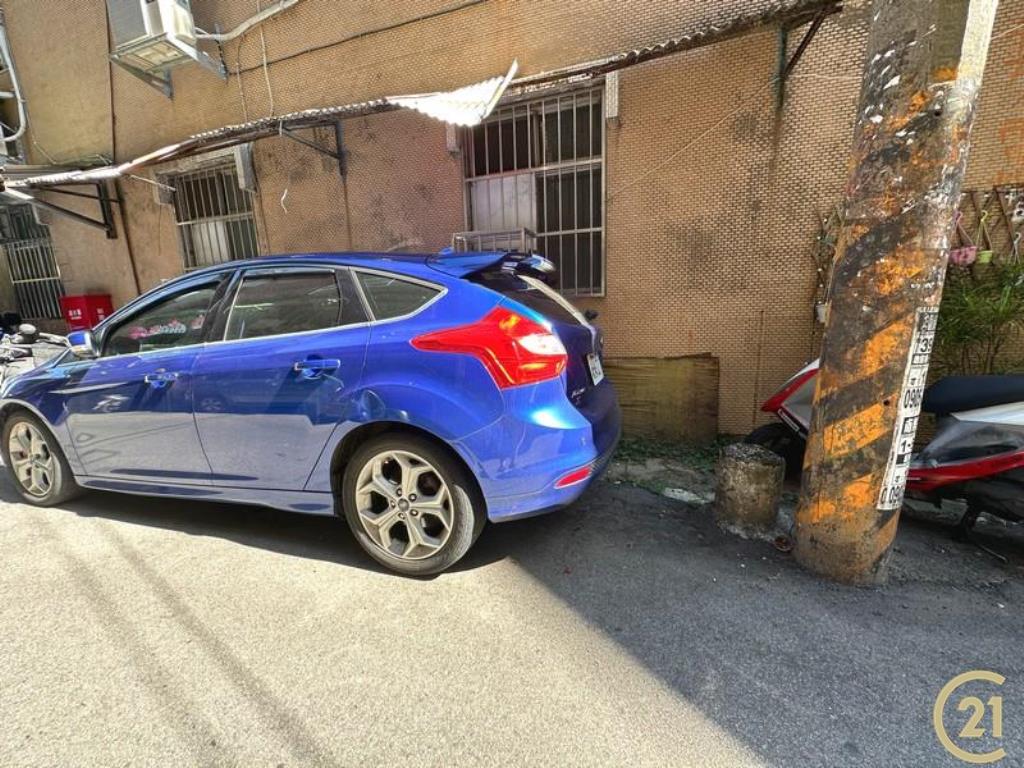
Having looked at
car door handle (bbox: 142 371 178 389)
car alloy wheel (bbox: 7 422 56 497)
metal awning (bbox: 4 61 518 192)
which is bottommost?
car alloy wheel (bbox: 7 422 56 497)

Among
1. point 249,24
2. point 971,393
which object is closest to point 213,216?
point 249,24

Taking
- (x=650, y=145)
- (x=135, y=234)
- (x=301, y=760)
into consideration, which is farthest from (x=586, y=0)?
(x=135, y=234)

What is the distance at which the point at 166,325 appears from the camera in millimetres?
3244

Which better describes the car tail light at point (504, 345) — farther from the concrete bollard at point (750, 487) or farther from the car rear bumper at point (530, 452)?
the concrete bollard at point (750, 487)

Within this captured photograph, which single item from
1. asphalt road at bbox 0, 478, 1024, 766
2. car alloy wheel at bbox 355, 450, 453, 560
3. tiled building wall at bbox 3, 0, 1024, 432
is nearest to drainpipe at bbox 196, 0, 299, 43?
tiled building wall at bbox 3, 0, 1024, 432

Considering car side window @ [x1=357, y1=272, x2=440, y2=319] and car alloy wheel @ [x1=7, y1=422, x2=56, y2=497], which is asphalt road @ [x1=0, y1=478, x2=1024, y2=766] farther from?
car side window @ [x1=357, y1=272, x2=440, y2=319]

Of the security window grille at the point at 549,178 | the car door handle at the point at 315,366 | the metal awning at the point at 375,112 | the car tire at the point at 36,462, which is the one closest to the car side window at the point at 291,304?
the car door handle at the point at 315,366

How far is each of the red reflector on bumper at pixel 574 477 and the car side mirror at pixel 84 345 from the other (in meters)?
3.25

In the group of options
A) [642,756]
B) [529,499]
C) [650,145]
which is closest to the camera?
[642,756]

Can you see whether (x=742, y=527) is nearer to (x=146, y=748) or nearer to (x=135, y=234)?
(x=146, y=748)

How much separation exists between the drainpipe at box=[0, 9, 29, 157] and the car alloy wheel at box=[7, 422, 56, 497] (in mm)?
9620

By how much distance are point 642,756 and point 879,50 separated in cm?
304

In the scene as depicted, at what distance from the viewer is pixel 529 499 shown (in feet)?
8.19

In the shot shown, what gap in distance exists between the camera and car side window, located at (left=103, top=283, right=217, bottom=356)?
3.11 metres
